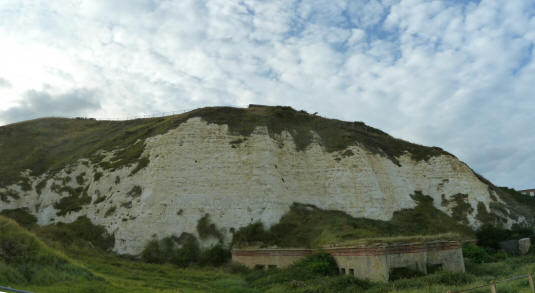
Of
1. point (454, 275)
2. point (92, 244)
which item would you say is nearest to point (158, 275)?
point (92, 244)

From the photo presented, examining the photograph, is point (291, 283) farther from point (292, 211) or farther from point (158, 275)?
point (292, 211)

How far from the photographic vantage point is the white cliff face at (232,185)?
31312mm

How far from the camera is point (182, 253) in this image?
28.0 metres

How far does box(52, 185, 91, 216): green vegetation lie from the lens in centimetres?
3434

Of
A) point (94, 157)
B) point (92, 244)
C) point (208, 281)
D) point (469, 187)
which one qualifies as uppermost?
point (94, 157)

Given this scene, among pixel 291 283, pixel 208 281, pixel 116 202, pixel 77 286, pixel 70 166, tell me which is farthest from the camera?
pixel 70 166

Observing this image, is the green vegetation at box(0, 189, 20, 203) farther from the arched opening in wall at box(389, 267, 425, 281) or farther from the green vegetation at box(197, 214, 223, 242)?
the arched opening in wall at box(389, 267, 425, 281)

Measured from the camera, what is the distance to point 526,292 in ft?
44.3

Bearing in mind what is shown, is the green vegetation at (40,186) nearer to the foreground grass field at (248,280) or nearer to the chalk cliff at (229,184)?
the chalk cliff at (229,184)

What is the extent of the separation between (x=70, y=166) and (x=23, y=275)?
2773cm

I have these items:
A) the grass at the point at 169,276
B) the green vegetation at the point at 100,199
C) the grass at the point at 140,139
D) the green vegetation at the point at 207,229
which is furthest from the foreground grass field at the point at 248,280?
the grass at the point at 140,139

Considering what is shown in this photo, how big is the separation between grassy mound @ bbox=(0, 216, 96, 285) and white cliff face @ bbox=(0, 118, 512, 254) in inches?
472

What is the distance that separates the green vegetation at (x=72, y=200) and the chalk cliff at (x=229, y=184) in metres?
0.14

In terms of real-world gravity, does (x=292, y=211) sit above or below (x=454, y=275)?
above
